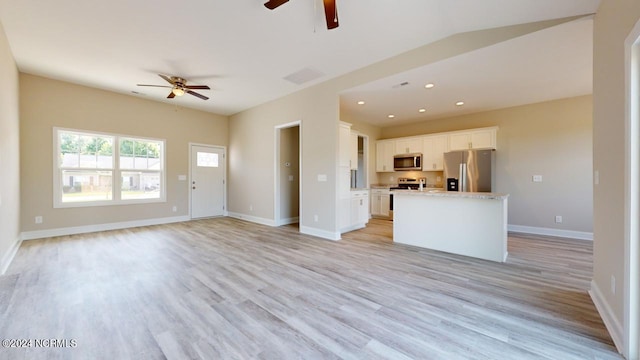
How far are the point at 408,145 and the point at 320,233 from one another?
12.6 feet

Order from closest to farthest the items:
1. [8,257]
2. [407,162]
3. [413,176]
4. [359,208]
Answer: [8,257], [359,208], [407,162], [413,176]

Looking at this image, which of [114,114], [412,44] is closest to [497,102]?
[412,44]

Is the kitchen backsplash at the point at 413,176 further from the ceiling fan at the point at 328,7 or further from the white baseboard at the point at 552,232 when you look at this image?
the ceiling fan at the point at 328,7

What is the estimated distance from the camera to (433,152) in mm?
6363

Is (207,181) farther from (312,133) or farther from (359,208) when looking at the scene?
(359,208)

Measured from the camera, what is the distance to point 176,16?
281cm

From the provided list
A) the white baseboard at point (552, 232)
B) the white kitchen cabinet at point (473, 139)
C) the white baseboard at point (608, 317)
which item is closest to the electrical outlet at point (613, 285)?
the white baseboard at point (608, 317)

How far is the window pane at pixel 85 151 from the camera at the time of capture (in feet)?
16.1

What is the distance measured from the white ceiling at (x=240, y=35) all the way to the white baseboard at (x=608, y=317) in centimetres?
275

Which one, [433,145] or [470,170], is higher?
[433,145]

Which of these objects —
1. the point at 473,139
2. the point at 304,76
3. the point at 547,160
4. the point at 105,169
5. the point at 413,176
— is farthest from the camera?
the point at 413,176

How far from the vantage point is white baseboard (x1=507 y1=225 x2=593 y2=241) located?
15.4 ft

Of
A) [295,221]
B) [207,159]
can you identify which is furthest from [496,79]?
[207,159]

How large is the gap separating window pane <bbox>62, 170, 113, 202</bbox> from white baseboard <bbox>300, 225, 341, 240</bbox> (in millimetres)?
4444
